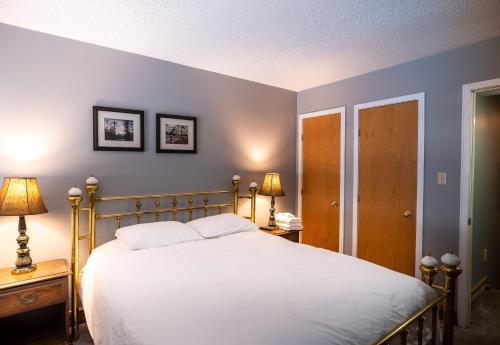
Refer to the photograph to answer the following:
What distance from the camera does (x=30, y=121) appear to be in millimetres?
2260

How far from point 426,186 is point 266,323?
2.32 metres

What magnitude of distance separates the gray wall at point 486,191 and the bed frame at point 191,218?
3.25ft

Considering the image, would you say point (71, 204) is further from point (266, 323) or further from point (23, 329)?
point (266, 323)

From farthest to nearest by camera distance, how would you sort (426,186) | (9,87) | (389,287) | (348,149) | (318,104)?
1. (318,104)
2. (348,149)
3. (426,186)
4. (9,87)
5. (389,287)

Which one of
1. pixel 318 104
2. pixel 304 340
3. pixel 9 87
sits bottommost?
pixel 304 340

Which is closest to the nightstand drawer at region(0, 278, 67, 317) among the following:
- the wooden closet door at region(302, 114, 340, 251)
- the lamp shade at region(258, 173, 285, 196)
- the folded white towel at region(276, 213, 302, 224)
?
the lamp shade at region(258, 173, 285, 196)

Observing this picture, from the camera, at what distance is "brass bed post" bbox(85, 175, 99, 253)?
2.41m

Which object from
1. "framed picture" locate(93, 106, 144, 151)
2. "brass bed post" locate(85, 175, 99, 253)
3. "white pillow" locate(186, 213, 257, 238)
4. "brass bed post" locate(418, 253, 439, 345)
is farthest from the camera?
"white pillow" locate(186, 213, 257, 238)

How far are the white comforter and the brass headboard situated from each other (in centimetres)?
28

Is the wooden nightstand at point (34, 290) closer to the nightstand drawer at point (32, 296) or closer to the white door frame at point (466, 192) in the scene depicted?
the nightstand drawer at point (32, 296)

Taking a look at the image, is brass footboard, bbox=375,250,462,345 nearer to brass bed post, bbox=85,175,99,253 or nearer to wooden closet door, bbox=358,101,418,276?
wooden closet door, bbox=358,101,418,276

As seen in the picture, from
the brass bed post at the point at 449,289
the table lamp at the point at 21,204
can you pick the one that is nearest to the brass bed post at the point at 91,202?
the table lamp at the point at 21,204

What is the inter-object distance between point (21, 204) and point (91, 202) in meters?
0.55

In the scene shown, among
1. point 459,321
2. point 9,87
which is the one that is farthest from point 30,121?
point 459,321
